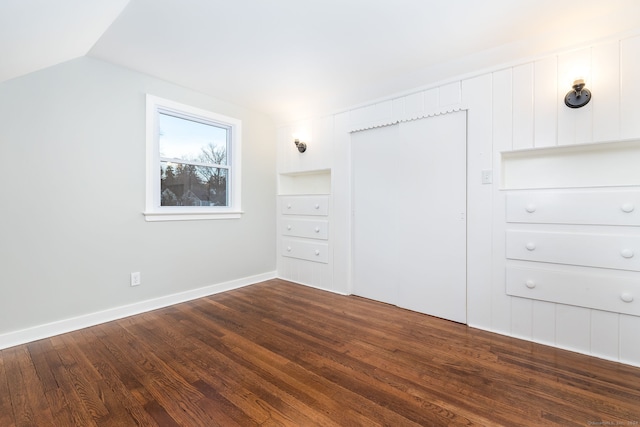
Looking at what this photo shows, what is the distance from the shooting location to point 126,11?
1834 mm

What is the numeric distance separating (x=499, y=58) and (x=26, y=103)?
3.73 meters

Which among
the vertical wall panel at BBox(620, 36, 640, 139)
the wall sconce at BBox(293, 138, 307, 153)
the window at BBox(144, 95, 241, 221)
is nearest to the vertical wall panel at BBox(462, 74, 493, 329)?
the vertical wall panel at BBox(620, 36, 640, 139)

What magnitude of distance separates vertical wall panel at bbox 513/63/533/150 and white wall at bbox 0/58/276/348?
311 centimetres

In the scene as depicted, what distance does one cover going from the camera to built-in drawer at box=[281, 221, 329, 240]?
3520 millimetres

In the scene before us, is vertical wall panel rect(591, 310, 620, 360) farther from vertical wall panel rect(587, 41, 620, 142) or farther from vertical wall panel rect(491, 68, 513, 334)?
vertical wall panel rect(587, 41, 620, 142)

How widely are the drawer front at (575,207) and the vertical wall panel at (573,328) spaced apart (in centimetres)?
65

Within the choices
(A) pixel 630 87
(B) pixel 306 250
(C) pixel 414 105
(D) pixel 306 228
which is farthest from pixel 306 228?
(A) pixel 630 87

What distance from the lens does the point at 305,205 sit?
145 inches

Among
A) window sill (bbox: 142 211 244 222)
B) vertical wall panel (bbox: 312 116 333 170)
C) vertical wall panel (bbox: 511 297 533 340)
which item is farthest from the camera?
vertical wall panel (bbox: 312 116 333 170)

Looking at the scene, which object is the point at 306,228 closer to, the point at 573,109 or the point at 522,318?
the point at 522,318

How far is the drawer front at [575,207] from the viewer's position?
184cm

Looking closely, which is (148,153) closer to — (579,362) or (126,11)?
(126,11)

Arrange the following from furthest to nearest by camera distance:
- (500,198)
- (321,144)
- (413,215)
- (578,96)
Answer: (321,144)
(413,215)
(500,198)
(578,96)

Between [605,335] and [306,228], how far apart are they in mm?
2881
